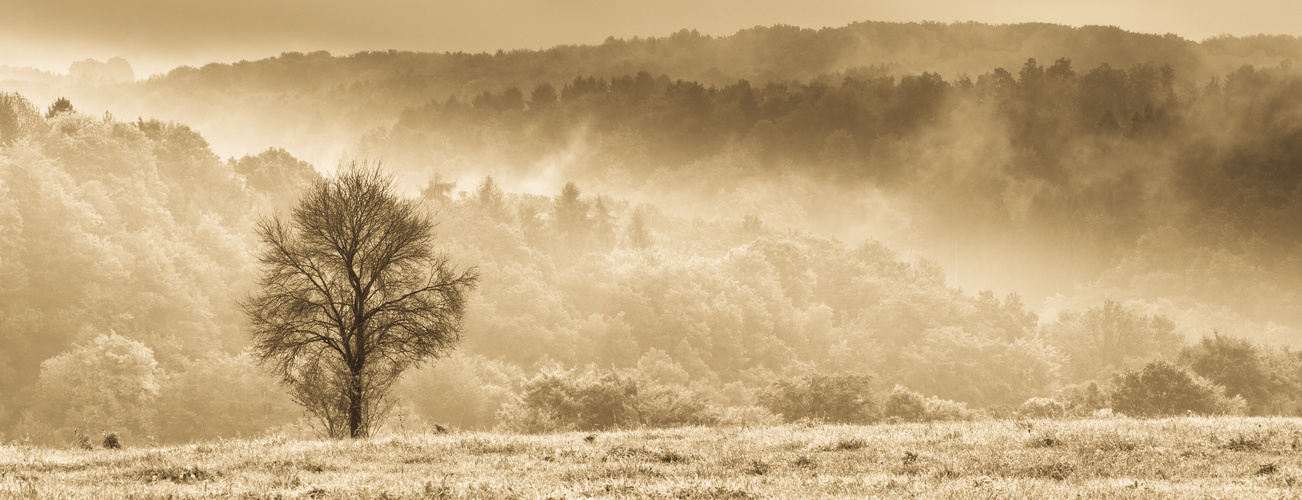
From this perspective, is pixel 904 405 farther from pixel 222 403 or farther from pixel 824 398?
pixel 222 403

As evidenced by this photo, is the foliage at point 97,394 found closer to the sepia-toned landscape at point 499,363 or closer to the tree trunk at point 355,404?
the sepia-toned landscape at point 499,363

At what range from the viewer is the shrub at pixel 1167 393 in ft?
308

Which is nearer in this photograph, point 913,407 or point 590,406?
point 590,406

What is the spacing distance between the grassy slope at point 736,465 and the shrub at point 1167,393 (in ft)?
265

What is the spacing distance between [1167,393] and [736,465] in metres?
91.9

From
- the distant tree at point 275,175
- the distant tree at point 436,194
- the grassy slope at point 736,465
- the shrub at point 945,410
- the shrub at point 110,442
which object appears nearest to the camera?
the grassy slope at point 736,465

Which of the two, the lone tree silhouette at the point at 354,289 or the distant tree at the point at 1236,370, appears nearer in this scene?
the lone tree silhouette at the point at 354,289

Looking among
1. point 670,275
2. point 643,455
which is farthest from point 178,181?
point 643,455

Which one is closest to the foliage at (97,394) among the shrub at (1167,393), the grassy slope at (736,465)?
the grassy slope at (736,465)

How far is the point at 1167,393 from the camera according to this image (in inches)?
3740

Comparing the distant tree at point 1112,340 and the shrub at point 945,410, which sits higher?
the distant tree at point 1112,340

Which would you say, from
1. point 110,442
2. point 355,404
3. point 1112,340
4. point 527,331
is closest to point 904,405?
point 527,331

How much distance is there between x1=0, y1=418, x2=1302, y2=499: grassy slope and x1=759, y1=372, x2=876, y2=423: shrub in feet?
228

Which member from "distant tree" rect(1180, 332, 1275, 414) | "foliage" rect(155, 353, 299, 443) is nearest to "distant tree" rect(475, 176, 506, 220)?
"foliage" rect(155, 353, 299, 443)
